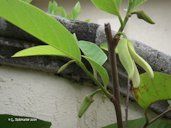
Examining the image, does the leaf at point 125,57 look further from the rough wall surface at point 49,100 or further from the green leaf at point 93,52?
the rough wall surface at point 49,100

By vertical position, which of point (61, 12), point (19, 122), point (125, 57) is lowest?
point (19, 122)

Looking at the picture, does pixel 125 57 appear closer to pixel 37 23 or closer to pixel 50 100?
pixel 37 23

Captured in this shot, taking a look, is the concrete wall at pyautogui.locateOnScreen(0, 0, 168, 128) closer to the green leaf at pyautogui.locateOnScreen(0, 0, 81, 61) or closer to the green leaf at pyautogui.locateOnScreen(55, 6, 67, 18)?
the green leaf at pyautogui.locateOnScreen(0, 0, 81, 61)

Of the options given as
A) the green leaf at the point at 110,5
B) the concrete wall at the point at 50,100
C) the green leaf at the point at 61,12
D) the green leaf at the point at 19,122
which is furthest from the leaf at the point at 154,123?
the green leaf at the point at 61,12

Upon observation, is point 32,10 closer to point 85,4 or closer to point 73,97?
point 73,97

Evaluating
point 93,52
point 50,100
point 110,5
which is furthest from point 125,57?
point 50,100

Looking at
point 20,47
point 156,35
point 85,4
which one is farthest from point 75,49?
point 85,4

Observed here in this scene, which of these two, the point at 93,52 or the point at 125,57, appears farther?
the point at 93,52
